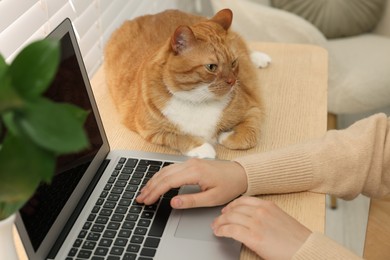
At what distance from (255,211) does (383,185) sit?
1.13 ft

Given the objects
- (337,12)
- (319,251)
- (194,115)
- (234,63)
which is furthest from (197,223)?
(337,12)

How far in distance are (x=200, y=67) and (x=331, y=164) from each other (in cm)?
35

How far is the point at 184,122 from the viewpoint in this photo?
44.3 inches

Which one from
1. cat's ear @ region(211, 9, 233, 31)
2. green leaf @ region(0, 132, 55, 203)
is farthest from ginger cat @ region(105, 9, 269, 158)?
green leaf @ region(0, 132, 55, 203)

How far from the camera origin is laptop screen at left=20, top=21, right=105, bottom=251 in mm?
739

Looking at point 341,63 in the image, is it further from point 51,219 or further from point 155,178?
point 51,219

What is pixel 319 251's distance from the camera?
78 centimetres

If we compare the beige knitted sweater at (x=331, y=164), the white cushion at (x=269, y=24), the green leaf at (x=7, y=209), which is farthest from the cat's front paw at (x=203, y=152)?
the white cushion at (x=269, y=24)

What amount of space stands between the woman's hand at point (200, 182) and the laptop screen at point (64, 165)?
0.13 meters

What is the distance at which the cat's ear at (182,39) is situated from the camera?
3.39ft

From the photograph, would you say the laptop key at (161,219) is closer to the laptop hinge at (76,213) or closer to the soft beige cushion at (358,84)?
the laptop hinge at (76,213)

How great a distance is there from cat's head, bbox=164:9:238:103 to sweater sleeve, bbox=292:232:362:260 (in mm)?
442

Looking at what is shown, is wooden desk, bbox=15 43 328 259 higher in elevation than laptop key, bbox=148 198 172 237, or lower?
lower

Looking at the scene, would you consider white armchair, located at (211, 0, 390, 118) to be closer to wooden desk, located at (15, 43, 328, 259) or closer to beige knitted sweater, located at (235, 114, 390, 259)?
wooden desk, located at (15, 43, 328, 259)
